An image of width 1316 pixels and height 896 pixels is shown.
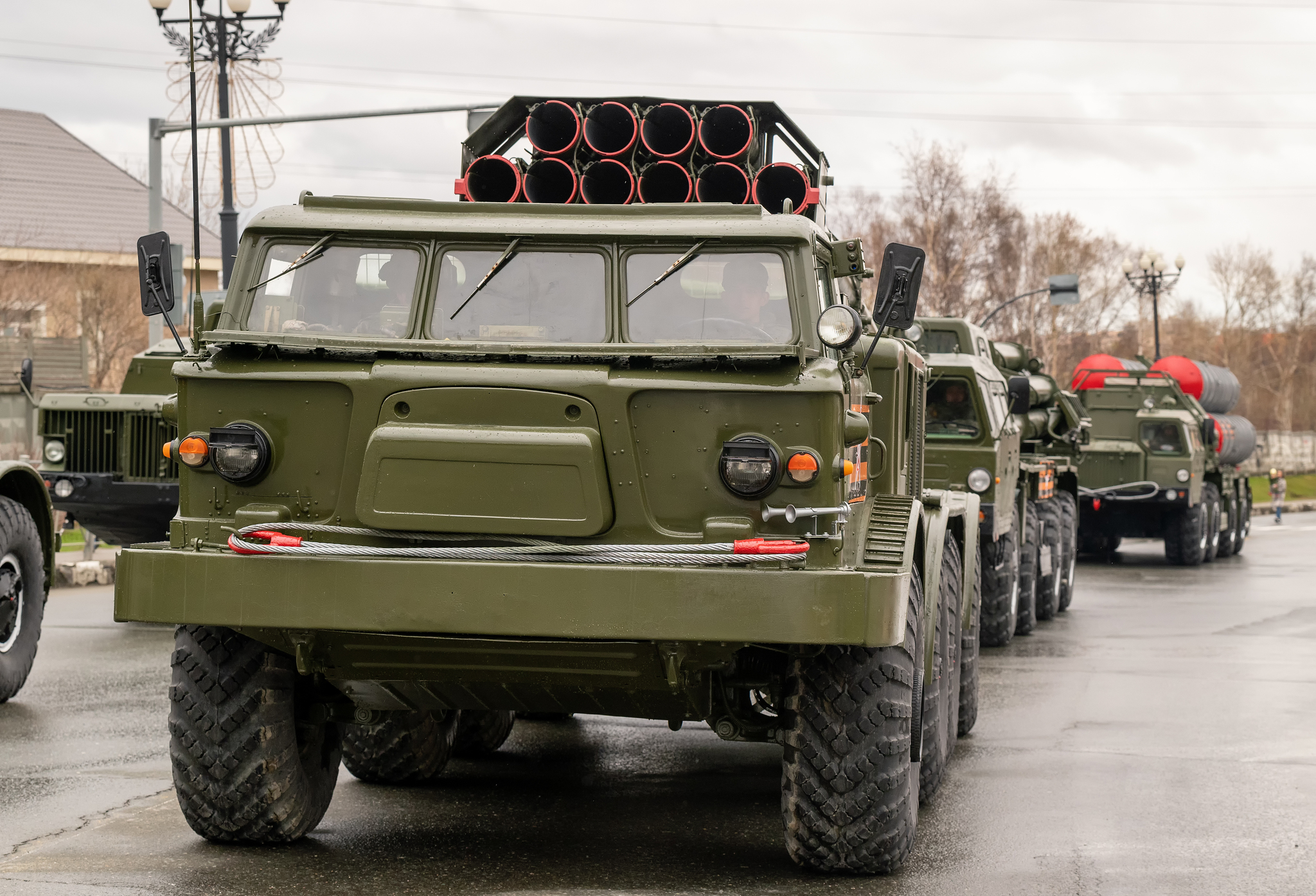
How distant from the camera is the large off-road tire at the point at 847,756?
20.1ft

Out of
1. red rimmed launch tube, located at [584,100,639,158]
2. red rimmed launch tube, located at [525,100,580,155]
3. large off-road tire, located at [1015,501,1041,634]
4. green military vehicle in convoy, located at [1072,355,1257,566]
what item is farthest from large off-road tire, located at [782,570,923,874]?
green military vehicle in convoy, located at [1072,355,1257,566]

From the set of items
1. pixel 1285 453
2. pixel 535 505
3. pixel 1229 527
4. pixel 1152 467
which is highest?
pixel 535 505

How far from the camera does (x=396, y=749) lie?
7781mm

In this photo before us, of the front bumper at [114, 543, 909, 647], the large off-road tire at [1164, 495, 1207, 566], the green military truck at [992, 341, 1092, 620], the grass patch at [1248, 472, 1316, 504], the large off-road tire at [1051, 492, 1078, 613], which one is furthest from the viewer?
the grass patch at [1248, 472, 1316, 504]

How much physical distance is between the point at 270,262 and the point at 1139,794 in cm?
461

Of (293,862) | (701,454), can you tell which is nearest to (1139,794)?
(701,454)

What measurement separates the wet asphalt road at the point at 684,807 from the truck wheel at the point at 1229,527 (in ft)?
50.6

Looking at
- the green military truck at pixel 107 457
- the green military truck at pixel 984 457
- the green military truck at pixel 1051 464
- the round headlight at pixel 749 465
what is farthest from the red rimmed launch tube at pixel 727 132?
the green military truck at pixel 1051 464

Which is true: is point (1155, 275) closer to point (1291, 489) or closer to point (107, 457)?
point (1291, 489)

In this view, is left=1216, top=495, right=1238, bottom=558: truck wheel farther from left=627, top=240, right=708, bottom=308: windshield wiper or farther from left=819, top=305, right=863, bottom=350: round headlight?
left=819, top=305, right=863, bottom=350: round headlight

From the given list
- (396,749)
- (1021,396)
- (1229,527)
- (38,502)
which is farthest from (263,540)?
(1229,527)

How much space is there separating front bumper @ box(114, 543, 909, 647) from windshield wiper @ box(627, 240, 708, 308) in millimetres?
1127

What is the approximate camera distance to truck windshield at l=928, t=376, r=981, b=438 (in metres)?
14.7

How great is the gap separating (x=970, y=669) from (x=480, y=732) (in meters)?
2.75
